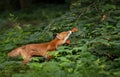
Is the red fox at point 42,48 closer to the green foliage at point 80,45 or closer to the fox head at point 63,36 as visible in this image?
the fox head at point 63,36

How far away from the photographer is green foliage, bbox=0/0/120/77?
272 inches

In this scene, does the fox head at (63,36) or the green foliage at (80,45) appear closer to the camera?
the green foliage at (80,45)

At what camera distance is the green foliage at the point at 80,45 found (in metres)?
6.90

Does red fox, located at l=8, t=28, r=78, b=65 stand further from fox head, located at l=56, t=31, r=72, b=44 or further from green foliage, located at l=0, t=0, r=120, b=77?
green foliage, located at l=0, t=0, r=120, b=77

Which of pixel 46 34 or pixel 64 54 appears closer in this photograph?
pixel 64 54

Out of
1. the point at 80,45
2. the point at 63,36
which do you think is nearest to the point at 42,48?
the point at 63,36

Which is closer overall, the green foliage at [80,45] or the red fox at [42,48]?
the green foliage at [80,45]

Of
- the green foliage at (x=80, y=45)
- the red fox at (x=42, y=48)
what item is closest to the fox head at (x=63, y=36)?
the red fox at (x=42, y=48)

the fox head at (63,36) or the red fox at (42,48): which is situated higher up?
the fox head at (63,36)

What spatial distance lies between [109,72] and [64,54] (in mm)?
1836

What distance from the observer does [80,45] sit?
822cm

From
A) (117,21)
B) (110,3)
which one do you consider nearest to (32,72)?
(117,21)

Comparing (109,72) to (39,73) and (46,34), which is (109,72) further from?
(46,34)

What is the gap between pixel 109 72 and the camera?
21.3 feet
